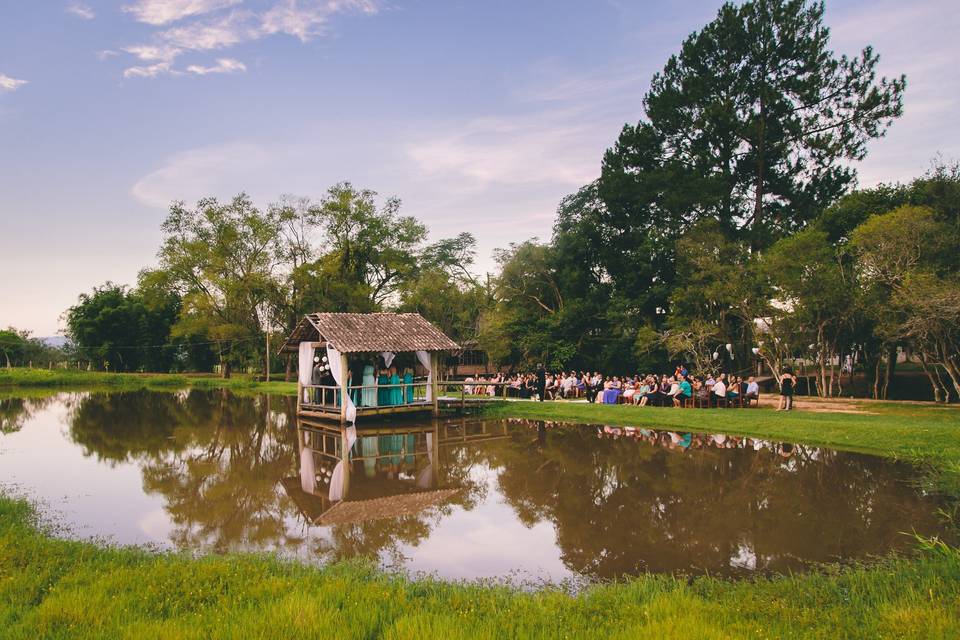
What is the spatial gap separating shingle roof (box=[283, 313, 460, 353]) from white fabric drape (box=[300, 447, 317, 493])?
15.0 feet

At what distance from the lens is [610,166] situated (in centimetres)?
3319

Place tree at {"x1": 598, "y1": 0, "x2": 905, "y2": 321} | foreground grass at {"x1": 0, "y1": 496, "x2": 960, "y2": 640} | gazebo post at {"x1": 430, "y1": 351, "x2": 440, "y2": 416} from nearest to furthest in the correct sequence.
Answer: foreground grass at {"x1": 0, "y1": 496, "x2": 960, "y2": 640}
gazebo post at {"x1": 430, "y1": 351, "x2": 440, "y2": 416}
tree at {"x1": 598, "y1": 0, "x2": 905, "y2": 321}

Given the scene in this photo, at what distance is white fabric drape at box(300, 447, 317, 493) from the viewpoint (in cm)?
1145

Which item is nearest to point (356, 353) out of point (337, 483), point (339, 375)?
point (339, 375)

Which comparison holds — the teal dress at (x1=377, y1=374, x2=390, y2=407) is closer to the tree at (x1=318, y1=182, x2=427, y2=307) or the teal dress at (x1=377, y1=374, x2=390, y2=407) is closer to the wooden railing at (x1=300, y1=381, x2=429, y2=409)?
the wooden railing at (x1=300, y1=381, x2=429, y2=409)

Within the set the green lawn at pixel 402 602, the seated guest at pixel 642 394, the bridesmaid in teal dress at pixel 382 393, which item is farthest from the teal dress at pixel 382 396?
the green lawn at pixel 402 602

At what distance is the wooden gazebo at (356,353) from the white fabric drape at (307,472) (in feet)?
14.0

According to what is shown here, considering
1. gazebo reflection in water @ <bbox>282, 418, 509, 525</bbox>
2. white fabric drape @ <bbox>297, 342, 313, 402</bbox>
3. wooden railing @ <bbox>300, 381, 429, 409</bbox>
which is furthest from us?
white fabric drape @ <bbox>297, 342, 313, 402</bbox>

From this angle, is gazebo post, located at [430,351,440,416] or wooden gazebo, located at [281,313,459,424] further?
gazebo post, located at [430,351,440,416]

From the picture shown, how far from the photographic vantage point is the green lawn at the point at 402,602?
4.58m

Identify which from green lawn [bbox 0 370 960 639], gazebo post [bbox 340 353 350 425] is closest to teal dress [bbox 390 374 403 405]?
gazebo post [bbox 340 353 350 425]

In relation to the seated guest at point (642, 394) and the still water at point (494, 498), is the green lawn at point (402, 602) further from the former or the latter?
the seated guest at point (642, 394)

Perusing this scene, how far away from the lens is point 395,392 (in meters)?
21.2

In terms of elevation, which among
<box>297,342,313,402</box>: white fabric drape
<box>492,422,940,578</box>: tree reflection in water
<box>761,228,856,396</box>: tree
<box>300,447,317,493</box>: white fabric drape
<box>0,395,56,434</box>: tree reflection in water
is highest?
<box>761,228,856,396</box>: tree
